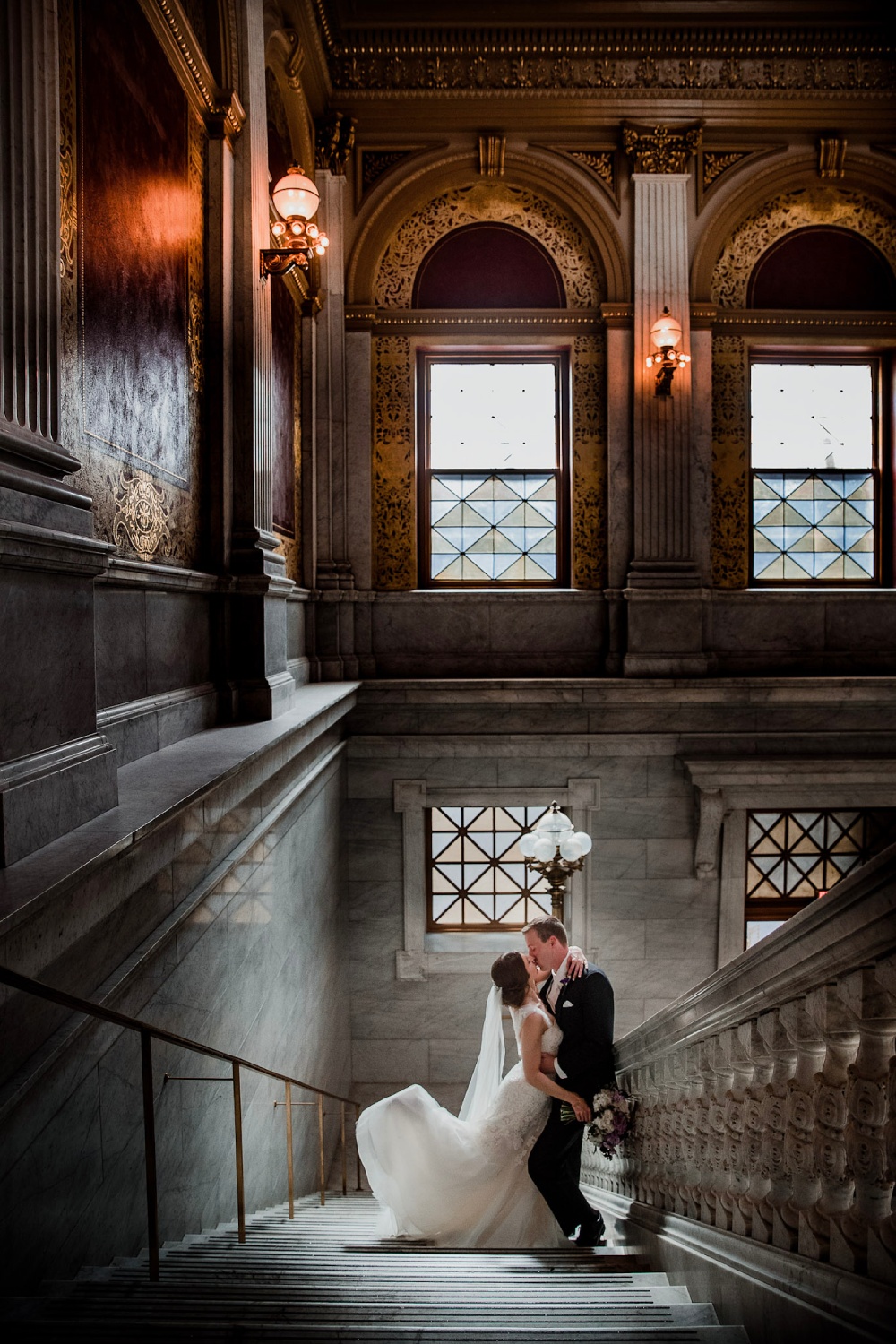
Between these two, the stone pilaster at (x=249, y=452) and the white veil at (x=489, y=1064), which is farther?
the white veil at (x=489, y=1064)

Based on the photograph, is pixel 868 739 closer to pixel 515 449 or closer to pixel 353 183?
pixel 515 449

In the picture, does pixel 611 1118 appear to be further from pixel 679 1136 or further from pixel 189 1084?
pixel 189 1084

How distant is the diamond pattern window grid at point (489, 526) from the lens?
1023 cm

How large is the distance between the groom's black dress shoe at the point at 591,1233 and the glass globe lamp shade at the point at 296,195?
6484 mm

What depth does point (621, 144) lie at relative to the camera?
32.6 feet

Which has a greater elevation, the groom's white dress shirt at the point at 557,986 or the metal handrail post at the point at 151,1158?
the metal handrail post at the point at 151,1158

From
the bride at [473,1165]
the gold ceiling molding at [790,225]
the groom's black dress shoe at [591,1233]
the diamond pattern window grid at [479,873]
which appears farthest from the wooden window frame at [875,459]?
the groom's black dress shoe at [591,1233]

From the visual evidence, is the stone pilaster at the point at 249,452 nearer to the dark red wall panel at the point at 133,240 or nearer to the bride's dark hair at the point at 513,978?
the dark red wall panel at the point at 133,240

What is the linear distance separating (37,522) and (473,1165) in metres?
4.34

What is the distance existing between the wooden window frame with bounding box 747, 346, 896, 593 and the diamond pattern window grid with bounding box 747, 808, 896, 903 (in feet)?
8.22

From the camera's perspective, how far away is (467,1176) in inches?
211

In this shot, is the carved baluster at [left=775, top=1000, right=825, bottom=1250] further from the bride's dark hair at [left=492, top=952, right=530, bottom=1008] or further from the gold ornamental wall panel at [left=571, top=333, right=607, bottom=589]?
the gold ornamental wall panel at [left=571, top=333, right=607, bottom=589]

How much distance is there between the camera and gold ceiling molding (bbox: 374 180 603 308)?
400 inches

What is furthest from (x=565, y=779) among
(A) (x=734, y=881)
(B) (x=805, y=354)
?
(B) (x=805, y=354)
